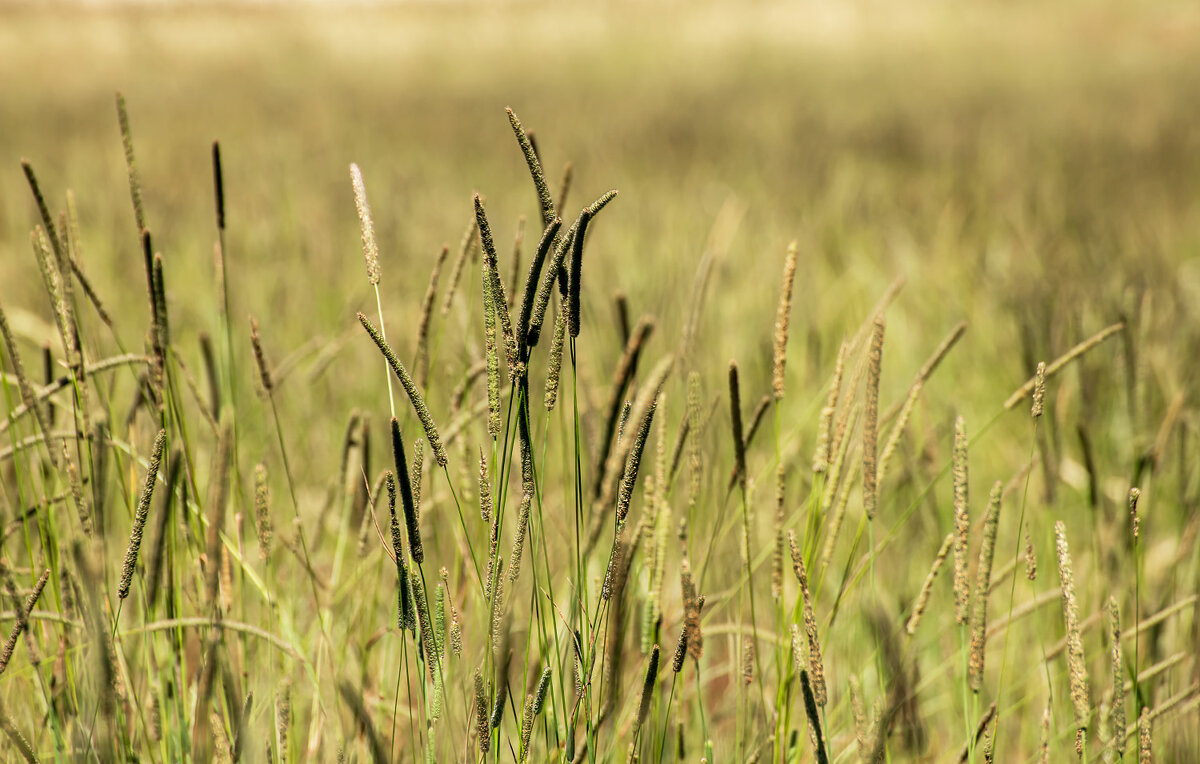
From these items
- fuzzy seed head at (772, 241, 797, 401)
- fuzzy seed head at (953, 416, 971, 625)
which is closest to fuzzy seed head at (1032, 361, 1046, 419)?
fuzzy seed head at (953, 416, 971, 625)

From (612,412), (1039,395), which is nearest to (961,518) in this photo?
(1039,395)

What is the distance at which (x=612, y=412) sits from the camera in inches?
23.7

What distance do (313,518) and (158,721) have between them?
73 cm

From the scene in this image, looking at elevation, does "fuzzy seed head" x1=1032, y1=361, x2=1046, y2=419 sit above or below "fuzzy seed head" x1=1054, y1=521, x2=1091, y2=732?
above

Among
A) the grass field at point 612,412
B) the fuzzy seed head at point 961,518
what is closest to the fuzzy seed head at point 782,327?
the grass field at point 612,412

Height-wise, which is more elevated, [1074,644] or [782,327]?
[782,327]

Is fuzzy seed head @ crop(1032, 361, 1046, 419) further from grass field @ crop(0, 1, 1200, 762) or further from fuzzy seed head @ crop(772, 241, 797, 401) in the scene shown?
fuzzy seed head @ crop(772, 241, 797, 401)

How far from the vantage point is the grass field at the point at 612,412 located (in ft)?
1.85

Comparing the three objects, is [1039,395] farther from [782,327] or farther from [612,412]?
[612,412]

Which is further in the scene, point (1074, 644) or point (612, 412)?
point (612, 412)

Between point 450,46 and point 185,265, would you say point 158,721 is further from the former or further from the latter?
point 450,46

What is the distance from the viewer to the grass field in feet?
1.85

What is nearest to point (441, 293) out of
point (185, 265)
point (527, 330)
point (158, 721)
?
point (185, 265)

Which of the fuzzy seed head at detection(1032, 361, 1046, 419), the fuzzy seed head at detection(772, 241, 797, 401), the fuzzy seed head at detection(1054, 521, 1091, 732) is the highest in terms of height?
the fuzzy seed head at detection(772, 241, 797, 401)
